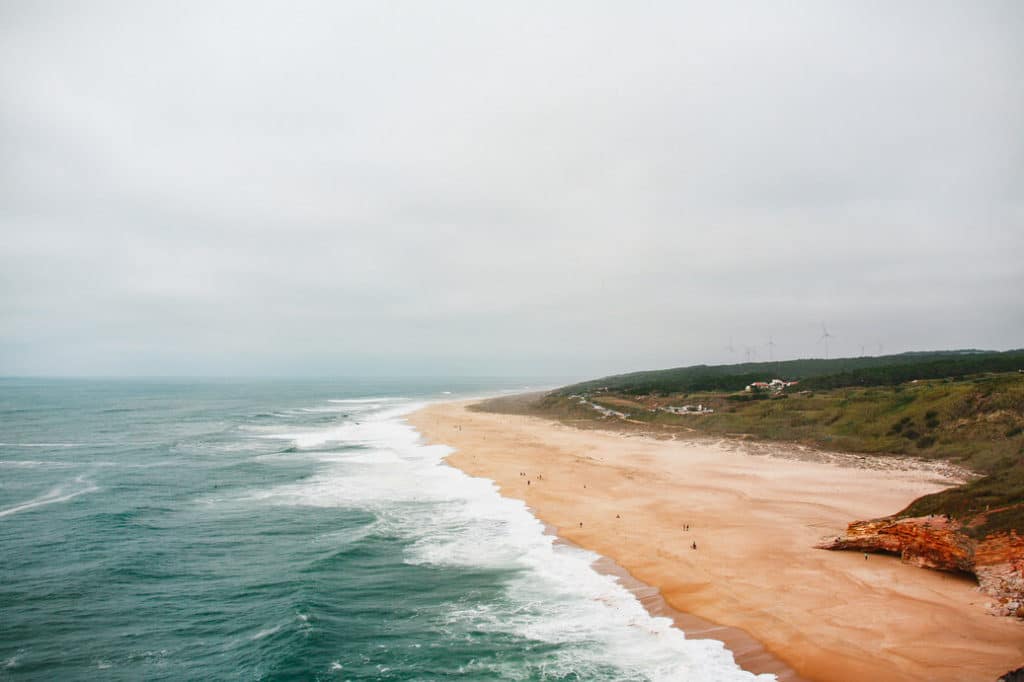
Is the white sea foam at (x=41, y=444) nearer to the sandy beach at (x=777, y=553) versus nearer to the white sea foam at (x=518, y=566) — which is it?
the white sea foam at (x=518, y=566)

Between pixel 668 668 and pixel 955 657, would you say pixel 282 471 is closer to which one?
pixel 668 668

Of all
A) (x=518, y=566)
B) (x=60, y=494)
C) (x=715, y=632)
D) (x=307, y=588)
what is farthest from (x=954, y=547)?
(x=60, y=494)

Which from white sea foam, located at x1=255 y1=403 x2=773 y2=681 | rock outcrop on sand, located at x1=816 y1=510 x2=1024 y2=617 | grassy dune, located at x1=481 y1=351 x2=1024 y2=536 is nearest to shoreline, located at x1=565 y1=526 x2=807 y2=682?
white sea foam, located at x1=255 y1=403 x2=773 y2=681

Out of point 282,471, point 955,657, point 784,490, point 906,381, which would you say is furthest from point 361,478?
point 906,381

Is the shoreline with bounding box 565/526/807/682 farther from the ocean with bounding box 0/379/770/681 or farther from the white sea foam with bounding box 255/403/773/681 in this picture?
the ocean with bounding box 0/379/770/681

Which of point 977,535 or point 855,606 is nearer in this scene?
point 855,606

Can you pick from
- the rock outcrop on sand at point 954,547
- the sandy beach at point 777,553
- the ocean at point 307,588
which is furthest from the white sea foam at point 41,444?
the rock outcrop on sand at point 954,547
